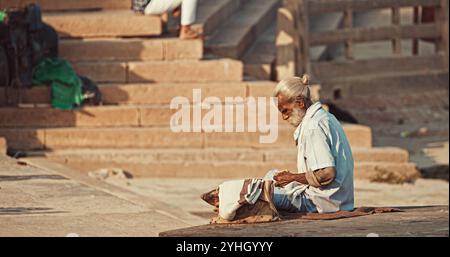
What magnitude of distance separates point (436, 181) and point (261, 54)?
3236 mm

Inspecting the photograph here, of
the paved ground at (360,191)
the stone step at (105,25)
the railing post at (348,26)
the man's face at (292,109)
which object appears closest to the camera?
the man's face at (292,109)

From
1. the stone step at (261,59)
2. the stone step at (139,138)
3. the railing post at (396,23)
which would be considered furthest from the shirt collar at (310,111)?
the railing post at (396,23)

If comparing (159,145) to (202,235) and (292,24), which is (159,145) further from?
(202,235)

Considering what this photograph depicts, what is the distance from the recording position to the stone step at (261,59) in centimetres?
1869

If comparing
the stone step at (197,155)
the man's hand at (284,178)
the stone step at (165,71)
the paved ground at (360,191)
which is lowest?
the paved ground at (360,191)

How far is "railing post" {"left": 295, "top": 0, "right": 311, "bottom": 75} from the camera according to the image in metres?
19.3

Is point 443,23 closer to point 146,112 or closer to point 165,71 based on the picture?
point 165,71

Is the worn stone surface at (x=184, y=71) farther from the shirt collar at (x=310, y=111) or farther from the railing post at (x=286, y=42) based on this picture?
the shirt collar at (x=310, y=111)

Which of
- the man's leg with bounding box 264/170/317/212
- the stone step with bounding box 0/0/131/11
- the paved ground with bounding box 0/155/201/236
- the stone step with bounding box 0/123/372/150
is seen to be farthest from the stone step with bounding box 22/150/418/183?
the man's leg with bounding box 264/170/317/212

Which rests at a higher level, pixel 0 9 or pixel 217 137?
pixel 0 9

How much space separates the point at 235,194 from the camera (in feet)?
35.3

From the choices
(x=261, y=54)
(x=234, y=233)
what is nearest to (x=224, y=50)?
(x=261, y=54)

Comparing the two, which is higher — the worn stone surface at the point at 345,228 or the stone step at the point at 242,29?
the stone step at the point at 242,29
